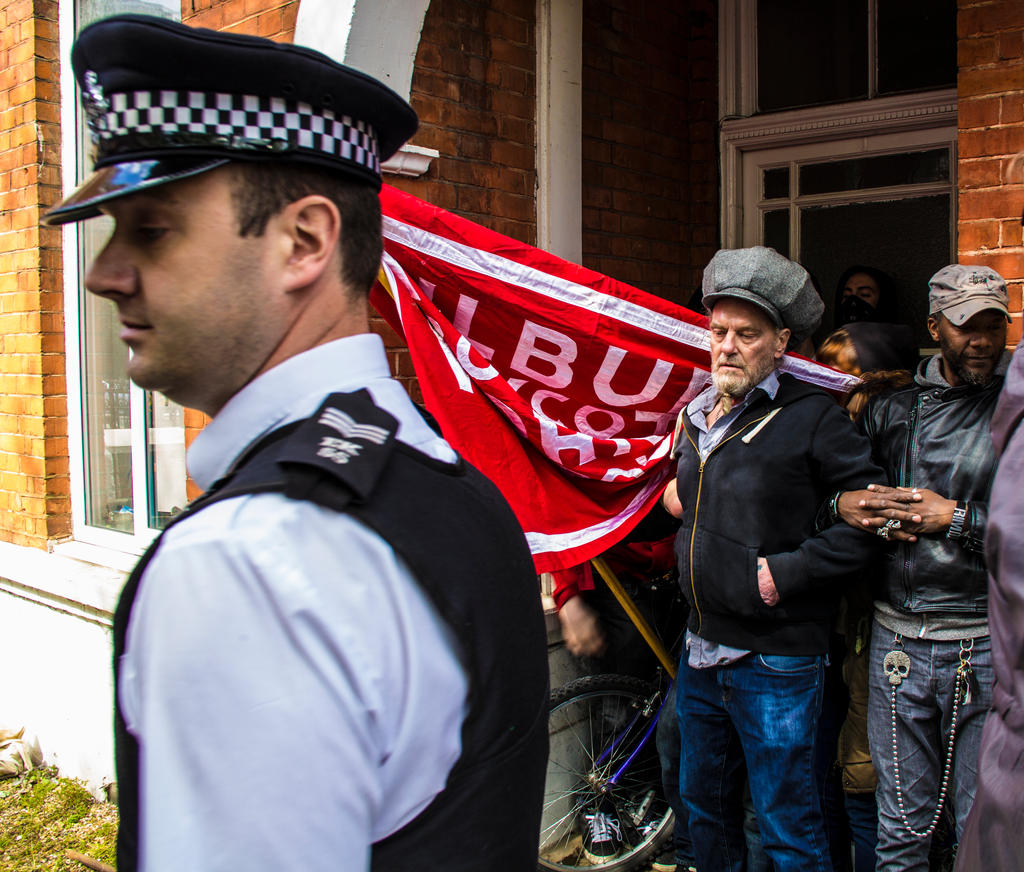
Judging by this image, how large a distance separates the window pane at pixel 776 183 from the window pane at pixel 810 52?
33 cm

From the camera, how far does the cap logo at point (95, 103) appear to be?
1.04 meters

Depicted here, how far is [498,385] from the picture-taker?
295 cm

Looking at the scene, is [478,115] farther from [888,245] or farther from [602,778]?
[602,778]

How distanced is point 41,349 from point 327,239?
170 inches

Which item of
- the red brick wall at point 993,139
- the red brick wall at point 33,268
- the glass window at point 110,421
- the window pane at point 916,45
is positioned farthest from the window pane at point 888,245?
the red brick wall at point 33,268

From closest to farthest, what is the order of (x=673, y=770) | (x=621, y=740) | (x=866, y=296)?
(x=673, y=770) → (x=621, y=740) → (x=866, y=296)

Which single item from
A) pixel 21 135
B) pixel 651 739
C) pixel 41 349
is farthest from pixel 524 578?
pixel 21 135

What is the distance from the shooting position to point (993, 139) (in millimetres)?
3057

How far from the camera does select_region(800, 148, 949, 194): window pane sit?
4.53m

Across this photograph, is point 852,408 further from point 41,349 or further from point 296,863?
point 41,349

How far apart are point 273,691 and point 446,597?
0.20m

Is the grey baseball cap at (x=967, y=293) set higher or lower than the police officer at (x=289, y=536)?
higher

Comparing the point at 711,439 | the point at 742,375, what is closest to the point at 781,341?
the point at 742,375

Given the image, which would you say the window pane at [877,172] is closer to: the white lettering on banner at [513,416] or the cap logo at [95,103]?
the white lettering on banner at [513,416]
